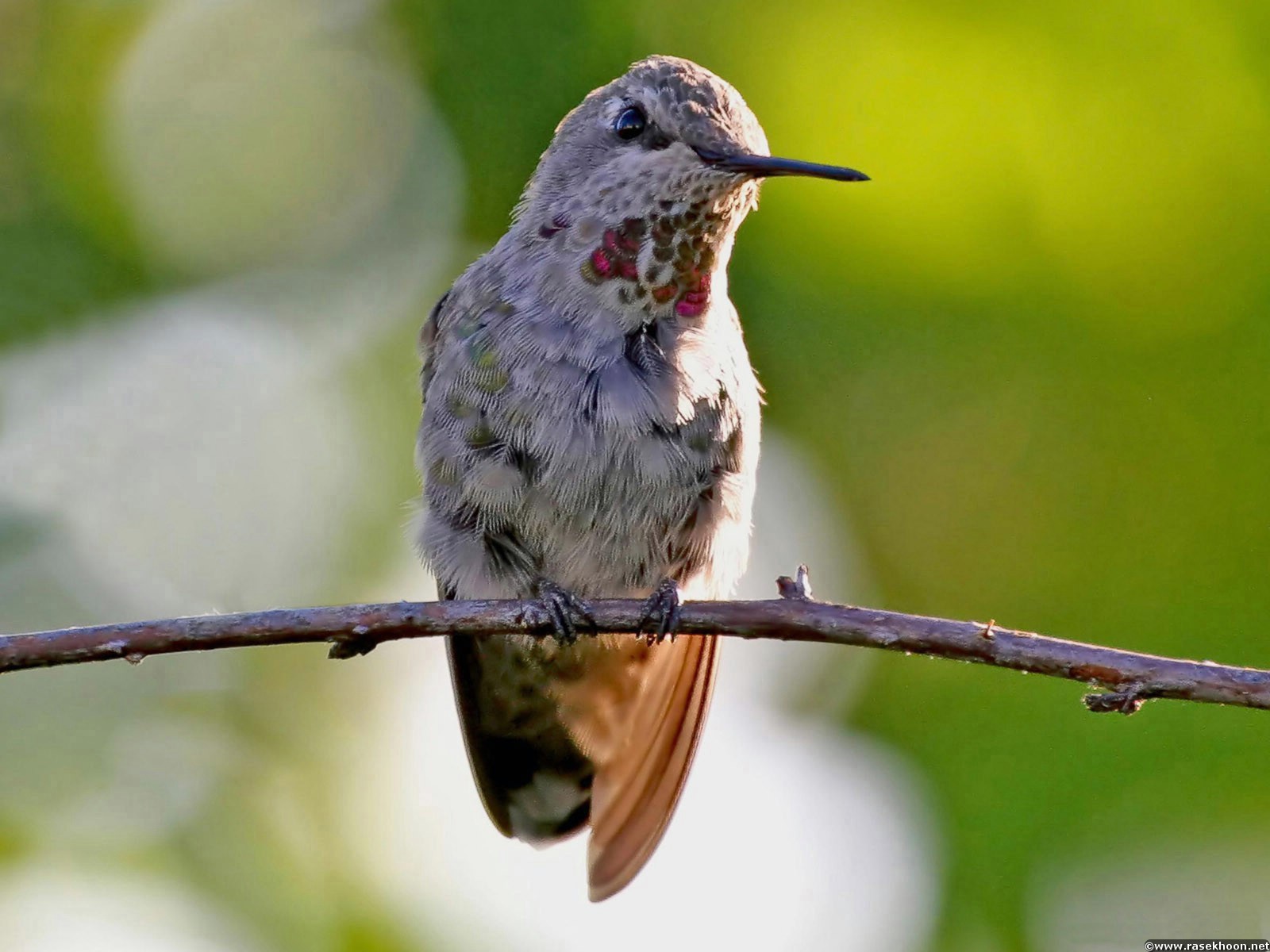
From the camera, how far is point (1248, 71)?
3.64 meters

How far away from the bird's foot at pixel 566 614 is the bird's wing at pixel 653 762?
0.78 metres

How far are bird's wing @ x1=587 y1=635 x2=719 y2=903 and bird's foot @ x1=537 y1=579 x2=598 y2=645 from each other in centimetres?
78

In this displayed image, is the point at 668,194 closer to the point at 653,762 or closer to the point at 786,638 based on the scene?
the point at 786,638

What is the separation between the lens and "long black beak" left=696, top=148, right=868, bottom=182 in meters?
3.41

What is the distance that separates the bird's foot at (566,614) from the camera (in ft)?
11.3

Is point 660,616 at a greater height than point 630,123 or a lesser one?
lesser

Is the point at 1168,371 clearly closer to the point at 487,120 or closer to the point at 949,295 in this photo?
the point at 949,295

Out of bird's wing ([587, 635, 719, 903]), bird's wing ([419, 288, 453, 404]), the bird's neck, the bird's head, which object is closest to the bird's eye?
the bird's head

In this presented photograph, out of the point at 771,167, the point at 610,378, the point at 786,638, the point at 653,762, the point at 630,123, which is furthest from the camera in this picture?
the point at 653,762

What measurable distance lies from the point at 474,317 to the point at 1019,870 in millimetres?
1909

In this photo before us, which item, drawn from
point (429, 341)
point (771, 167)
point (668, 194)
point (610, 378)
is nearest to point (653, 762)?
point (610, 378)

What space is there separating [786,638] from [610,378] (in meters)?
1.01

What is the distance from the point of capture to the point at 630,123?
155 inches

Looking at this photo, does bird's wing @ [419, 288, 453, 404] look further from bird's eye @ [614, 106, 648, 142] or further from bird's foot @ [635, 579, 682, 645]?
bird's foot @ [635, 579, 682, 645]
